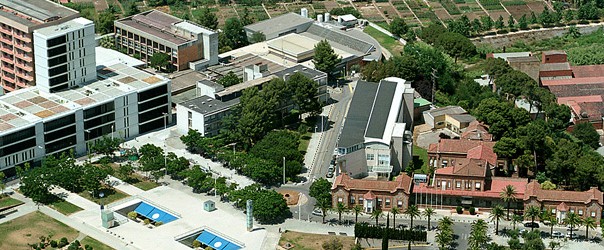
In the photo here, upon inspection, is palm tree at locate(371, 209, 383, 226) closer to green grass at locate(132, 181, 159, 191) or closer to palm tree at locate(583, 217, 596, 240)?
palm tree at locate(583, 217, 596, 240)

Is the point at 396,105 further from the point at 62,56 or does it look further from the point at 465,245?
the point at 62,56

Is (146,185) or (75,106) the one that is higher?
(75,106)

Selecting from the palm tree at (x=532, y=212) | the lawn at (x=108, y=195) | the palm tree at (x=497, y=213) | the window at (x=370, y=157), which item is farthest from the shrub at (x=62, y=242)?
the palm tree at (x=532, y=212)

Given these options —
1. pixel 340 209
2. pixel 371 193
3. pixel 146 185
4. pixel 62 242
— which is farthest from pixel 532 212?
pixel 62 242

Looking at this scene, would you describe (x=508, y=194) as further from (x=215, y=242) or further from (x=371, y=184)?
(x=215, y=242)

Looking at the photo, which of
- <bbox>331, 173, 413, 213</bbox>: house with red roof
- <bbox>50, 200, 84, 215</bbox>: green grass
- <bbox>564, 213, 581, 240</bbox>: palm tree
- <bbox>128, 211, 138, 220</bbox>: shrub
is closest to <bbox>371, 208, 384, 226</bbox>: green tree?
<bbox>331, 173, 413, 213</bbox>: house with red roof

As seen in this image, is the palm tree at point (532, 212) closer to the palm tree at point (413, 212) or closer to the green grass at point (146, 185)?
the palm tree at point (413, 212)
